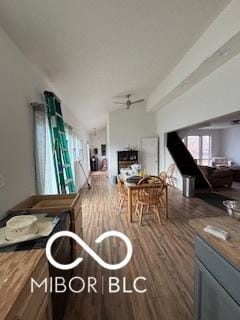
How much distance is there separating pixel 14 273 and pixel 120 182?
3.72m

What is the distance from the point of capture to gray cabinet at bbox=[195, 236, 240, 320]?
3.21 ft

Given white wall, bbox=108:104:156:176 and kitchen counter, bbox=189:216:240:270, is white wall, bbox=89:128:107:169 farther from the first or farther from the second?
kitchen counter, bbox=189:216:240:270

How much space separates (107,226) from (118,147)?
4953mm

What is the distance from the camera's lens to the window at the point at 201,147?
11117mm

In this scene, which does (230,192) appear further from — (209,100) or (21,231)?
(21,231)

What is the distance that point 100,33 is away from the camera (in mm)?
2486

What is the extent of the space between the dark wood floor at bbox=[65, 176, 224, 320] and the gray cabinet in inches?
22.7

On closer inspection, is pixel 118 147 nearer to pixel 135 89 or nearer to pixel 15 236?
pixel 135 89

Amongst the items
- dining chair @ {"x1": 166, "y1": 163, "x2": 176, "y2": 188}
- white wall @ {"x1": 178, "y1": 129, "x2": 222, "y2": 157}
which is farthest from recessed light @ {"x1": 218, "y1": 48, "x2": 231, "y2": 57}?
white wall @ {"x1": 178, "y1": 129, "x2": 222, "y2": 157}

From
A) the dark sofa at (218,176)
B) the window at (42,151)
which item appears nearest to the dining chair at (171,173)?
the dark sofa at (218,176)

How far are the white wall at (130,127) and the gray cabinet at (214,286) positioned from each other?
280 inches

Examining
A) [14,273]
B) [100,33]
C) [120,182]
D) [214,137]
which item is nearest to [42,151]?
[100,33]

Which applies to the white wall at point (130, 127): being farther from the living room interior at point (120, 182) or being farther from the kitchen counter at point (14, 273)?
the kitchen counter at point (14, 273)

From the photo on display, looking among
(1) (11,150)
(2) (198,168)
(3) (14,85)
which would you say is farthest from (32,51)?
(2) (198,168)
